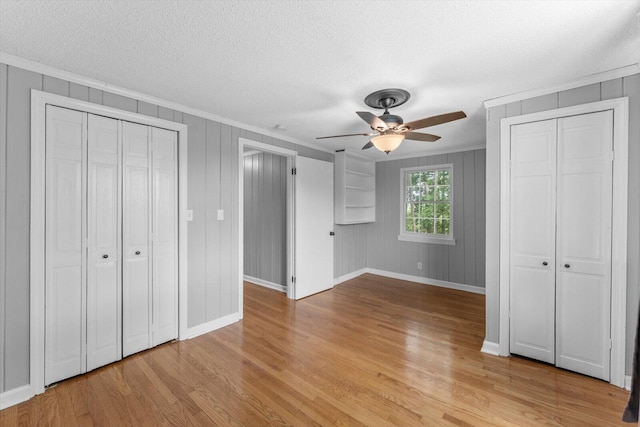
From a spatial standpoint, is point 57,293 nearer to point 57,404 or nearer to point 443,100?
point 57,404

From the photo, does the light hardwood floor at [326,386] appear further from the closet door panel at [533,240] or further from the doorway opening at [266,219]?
the doorway opening at [266,219]

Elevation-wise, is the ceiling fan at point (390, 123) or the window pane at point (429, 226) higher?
the ceiling fan at point (390, 123)

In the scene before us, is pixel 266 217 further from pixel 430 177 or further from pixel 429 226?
pixel 430 177

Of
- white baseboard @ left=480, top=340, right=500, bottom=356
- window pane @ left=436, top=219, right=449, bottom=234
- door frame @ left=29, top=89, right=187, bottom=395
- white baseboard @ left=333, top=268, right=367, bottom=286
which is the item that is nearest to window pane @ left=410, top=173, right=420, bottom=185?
window pane @ left=436, top=219, right=449, bottom=234

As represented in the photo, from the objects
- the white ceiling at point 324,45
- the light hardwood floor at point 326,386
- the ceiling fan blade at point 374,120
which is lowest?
the light hardwood floor at point 326,386

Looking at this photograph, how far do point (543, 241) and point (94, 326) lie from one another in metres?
3.88

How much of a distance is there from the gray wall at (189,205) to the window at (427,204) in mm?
2201

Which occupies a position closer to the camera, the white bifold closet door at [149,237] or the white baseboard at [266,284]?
the white bifold closet door at [149,237]

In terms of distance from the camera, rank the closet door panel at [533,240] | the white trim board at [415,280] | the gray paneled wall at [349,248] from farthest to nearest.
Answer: the gray paneled wall at [349,248] → the white trim board at [415,280] → the closet door panel at [533,240]

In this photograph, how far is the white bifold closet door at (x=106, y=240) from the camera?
2164mm

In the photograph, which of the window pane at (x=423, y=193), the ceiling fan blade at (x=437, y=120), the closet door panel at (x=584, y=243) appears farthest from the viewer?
the window pane at (x=423, y=193)

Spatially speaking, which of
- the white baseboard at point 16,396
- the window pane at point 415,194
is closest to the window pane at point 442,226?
the window pane at point 415,194

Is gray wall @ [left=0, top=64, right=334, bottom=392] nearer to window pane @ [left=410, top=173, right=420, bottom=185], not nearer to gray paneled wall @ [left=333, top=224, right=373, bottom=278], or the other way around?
gray paneled wall @ [left=333, top=224, right=373, bottom=278]

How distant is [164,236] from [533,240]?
3433 millimetres
